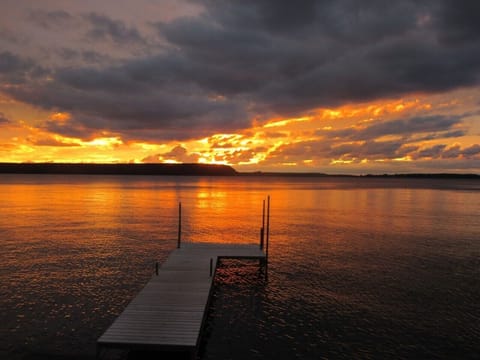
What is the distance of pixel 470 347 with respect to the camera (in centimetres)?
1823

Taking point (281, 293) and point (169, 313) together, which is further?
point (281, 293)

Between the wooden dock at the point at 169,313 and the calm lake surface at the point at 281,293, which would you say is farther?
the calm lake surface at the point at 281,293

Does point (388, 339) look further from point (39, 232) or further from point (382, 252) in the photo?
point (39, 232)

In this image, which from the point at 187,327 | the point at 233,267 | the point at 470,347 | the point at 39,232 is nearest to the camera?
the point at 187,327

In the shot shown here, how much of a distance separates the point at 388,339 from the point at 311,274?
36.4 ft

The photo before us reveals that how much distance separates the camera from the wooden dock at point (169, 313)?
14.8m

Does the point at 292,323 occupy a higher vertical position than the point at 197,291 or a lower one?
lower

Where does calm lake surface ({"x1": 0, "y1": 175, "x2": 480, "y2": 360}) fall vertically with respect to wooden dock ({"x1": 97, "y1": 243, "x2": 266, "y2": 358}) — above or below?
below

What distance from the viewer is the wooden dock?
1480cm

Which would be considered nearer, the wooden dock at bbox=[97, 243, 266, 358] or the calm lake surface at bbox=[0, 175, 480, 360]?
the wooden dock at bbox=[97, 243, 266, 358]

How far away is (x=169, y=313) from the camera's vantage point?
17.7m

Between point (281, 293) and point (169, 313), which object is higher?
point (169, 313)

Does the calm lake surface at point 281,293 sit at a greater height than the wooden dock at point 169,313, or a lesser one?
lesser

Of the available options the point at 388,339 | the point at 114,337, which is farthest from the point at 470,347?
the point at 114,337
